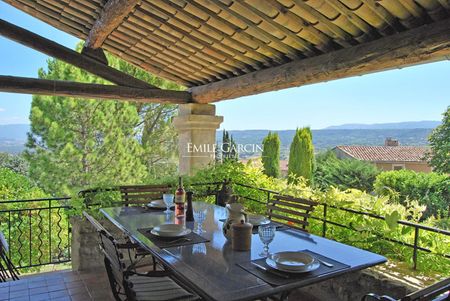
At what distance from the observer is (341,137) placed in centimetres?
1549

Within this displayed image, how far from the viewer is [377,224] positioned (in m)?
2.60

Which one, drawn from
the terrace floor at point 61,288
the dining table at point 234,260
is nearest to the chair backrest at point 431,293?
the dining table at point 234,260

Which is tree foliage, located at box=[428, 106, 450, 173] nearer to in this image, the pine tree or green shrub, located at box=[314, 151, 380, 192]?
green shrub, located at box=[314, 151, 380, 192]

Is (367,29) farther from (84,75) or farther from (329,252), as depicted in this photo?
(84,75)

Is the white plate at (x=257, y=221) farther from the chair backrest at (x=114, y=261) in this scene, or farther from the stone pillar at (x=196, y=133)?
the stone pillar at (x=196, y=133)

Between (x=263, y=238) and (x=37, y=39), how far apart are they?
405cm

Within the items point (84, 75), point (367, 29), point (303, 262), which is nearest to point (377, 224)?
point (303, 262)

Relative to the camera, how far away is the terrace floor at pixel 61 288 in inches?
109

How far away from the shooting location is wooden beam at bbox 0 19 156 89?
4232mm

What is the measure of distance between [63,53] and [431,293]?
4.75m

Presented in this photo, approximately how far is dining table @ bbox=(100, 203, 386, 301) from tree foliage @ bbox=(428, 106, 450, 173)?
13.8 metres

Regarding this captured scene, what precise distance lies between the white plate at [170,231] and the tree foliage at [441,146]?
14099 millimetres

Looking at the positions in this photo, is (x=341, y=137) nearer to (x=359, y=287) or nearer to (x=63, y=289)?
(x=359, y=287)

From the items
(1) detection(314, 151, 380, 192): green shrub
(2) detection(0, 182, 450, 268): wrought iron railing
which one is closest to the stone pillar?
(2) detection(0, 182, 450, 268): wrought iron railing
